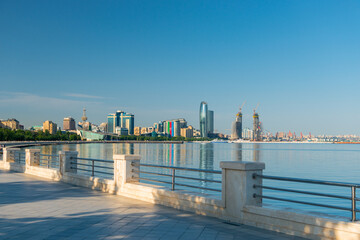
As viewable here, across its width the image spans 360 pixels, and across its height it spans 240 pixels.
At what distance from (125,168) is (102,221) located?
186 inches

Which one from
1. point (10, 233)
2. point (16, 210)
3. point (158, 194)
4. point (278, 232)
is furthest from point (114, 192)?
point (278, 232)

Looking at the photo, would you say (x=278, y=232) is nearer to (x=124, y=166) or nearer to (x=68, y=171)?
(x=124, y=166)

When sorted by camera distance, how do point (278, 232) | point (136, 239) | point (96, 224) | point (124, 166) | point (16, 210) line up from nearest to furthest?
1. point (136, 239)
2. point (278, 232)
3. point (96, 224)
4. point (16, 210)
5. point (124, 166)

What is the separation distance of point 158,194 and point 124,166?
2631 mm

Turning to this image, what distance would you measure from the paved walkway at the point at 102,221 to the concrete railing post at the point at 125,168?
857 millimetres

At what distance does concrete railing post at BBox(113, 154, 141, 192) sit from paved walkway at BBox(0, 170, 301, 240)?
86 cm

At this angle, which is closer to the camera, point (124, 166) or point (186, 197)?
point (186, 197)

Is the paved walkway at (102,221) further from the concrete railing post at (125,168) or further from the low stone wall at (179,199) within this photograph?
the concrete railing post at (125,168)

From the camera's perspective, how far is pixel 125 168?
1424 centimetres

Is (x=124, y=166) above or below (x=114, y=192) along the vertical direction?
above

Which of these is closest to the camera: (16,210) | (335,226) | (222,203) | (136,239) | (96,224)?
(335,226)

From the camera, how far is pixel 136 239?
25.6 ft

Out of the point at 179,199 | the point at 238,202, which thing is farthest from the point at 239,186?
the point at 179,199

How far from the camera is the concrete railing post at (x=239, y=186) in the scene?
927cm
